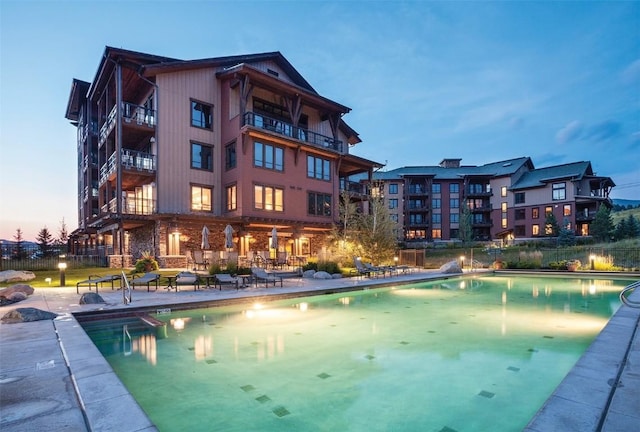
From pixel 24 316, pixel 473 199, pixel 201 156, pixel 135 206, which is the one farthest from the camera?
pixel 473 199

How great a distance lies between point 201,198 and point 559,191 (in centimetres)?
4265

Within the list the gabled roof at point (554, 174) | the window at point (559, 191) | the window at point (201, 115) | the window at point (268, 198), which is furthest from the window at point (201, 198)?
the window at point (559, 191)

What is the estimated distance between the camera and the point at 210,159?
74.2 feet

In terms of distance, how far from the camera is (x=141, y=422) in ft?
9.64

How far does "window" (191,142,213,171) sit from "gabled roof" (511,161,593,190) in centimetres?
4090

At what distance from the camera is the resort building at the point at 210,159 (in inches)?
784

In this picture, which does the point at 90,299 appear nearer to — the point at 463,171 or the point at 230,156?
the point at 230,156

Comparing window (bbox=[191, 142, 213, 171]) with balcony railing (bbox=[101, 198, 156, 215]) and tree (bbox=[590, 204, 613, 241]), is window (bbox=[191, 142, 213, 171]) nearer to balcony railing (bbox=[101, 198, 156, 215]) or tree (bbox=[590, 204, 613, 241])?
balcony railing (bbox=[101, 198, 156, 215])

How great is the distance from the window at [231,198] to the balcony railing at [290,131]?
14.2 ft

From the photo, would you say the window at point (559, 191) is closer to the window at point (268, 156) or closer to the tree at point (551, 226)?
the tree at point (551, 226)

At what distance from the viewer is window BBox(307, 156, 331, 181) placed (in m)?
26.2

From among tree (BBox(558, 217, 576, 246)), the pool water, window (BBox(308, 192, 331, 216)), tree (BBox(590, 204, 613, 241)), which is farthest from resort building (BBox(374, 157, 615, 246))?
the pool water

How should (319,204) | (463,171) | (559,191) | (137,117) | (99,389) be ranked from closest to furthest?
(99,389), (137,117), (319,204), (559,191), (463,171)

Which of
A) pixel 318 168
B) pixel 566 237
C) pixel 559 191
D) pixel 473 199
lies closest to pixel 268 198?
pixel 318 168
